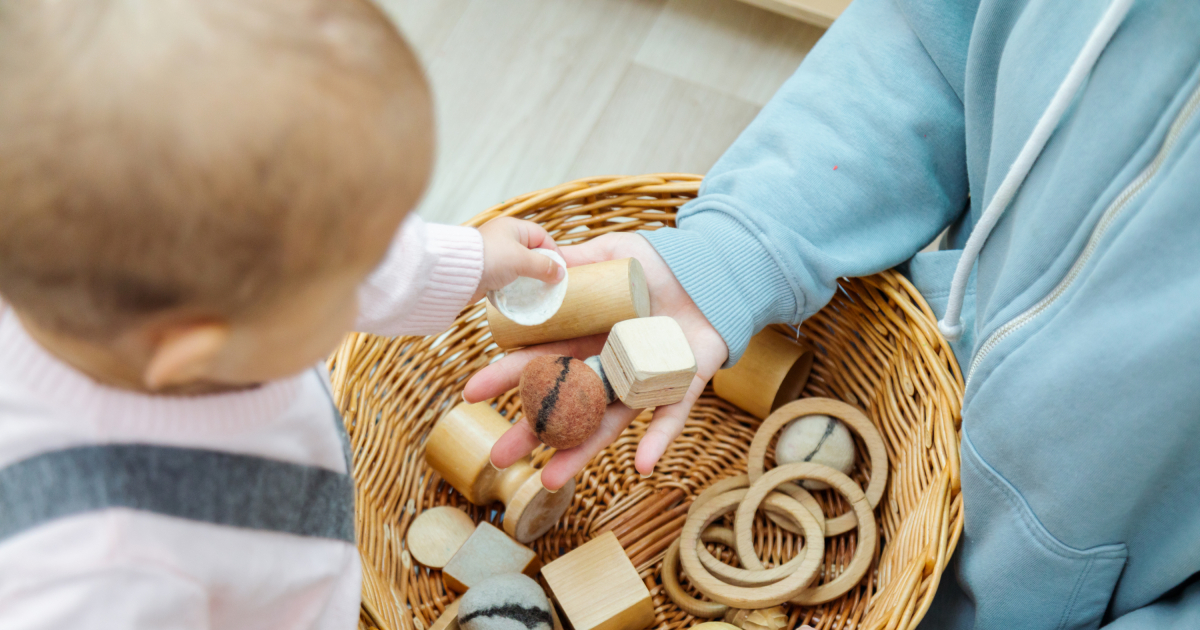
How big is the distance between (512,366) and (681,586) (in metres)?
0.26

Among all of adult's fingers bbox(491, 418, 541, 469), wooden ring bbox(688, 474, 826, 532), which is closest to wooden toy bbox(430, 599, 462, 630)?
adult's fingers bbox(491, 418, 541, 469)

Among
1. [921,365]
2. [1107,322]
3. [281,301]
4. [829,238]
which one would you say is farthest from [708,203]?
[281,301]

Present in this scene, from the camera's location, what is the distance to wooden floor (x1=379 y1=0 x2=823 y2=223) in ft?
3.86

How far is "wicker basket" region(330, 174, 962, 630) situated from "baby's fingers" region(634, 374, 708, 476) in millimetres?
123

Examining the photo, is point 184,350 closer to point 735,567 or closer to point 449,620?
point 449,620

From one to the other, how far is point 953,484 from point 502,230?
0.40 m

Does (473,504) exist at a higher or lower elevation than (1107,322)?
lower

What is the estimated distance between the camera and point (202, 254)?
0.93ft

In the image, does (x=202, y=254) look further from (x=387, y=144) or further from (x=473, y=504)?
(x=473, y=504)

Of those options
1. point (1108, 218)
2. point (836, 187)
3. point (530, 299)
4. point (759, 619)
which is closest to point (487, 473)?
point (530, 299)

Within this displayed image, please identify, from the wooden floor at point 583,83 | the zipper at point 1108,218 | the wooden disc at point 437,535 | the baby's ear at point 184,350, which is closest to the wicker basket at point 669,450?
the wooden disc at point 437,535

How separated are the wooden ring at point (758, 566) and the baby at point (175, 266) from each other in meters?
0.37

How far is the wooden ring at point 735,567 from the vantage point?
655 mm

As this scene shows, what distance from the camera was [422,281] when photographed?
21.7 inches
